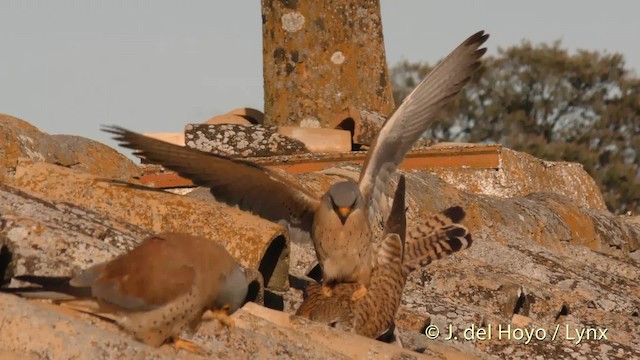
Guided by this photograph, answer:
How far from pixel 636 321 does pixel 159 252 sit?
343cm

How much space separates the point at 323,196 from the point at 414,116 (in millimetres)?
971

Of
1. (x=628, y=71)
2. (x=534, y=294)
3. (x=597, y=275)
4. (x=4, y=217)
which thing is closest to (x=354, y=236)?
(x=534, y=294)

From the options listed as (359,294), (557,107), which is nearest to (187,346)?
(359,294)

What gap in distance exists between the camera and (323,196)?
6918 millimetres

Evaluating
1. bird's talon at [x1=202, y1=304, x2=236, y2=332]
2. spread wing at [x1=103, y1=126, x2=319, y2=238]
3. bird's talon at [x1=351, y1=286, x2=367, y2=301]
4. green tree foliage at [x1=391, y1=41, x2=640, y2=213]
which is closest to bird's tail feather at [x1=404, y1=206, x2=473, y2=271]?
bird's talon at [x1=351, y1=286, x2=367, y2=301]

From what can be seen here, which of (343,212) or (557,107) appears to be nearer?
(343,212)

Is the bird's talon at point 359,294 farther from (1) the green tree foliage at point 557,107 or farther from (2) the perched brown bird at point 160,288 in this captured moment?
(1) the green tree foliage at point 557,107

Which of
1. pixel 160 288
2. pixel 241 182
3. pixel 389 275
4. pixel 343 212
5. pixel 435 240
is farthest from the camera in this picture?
pixel 241 182

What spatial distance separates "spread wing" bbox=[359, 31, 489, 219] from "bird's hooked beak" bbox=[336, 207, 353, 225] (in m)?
0.35

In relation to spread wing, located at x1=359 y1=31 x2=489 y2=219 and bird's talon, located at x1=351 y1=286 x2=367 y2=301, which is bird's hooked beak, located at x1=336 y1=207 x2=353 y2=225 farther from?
bird's talon, located at x1=351 y1=286 x2=367 y2=301

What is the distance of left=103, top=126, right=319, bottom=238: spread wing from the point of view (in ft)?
21.0

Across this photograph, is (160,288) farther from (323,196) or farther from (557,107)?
(557,107)

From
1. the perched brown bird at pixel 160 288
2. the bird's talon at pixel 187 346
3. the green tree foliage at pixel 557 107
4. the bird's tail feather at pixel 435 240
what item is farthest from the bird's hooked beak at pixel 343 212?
the green tree foliage at pixel 557 107

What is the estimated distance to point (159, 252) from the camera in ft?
12.6
